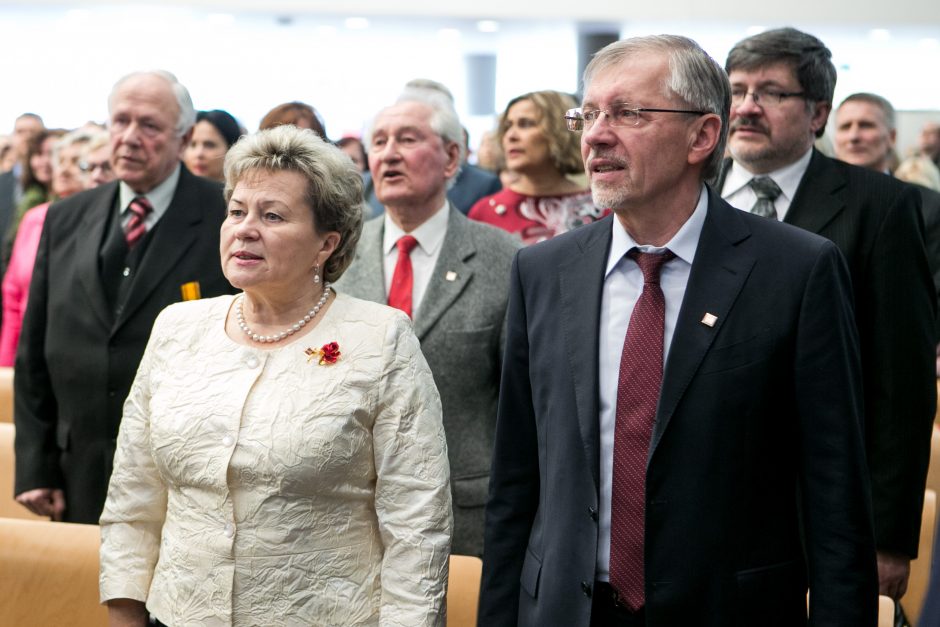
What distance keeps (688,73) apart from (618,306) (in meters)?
0.45

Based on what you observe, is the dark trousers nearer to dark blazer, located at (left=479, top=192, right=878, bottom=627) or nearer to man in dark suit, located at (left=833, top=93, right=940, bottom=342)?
dark blazer, located at (left=479, top=192, right=878, bottom=627)

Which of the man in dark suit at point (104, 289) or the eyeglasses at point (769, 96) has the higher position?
the eyeglasses at point (769, 96)

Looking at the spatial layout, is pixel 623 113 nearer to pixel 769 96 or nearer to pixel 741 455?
pixel 741 455

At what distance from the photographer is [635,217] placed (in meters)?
2.16

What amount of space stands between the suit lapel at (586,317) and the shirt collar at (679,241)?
0.05ft

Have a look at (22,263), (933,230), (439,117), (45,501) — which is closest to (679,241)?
(439,117)

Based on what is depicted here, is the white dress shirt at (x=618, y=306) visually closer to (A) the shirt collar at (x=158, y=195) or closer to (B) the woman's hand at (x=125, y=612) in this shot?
(B) the woman's hand at (x=125, y=612)

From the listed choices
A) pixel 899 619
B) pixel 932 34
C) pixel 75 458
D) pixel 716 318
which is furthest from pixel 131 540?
pixel 932 34

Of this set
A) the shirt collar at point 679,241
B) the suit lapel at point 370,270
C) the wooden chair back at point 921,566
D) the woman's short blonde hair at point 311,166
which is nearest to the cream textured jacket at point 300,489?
the woman's short blonde hair at point 311,166

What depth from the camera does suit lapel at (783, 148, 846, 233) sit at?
9.39 feet

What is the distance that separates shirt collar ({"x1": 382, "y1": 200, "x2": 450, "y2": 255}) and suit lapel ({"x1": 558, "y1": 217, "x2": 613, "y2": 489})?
1189 mm

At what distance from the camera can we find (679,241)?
6.99 feet

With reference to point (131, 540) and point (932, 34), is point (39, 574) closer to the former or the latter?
point (131, 540)

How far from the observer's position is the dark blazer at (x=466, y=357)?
3209 mm
